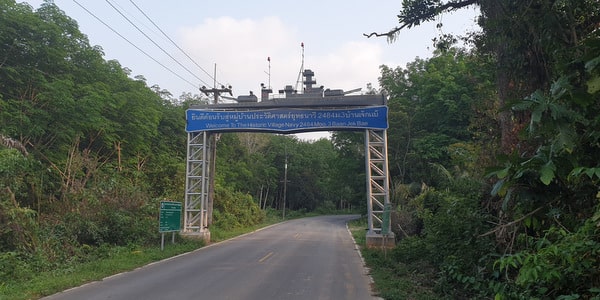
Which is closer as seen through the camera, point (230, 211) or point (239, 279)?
point (239, 279)

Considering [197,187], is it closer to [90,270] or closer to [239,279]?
[90,270]

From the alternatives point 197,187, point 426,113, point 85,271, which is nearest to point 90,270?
point 85,271

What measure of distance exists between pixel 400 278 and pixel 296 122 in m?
10.7

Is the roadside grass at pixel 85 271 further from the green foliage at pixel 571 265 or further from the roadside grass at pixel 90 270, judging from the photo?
the green foliage at pixel 571 265

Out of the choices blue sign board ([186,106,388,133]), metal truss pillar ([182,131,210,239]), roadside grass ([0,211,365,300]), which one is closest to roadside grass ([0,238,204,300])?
roadside grass ([0,211,365,300])

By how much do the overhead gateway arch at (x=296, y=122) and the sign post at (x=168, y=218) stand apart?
123 inches

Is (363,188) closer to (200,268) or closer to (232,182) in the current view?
(232,182)

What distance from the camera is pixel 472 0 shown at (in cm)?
990

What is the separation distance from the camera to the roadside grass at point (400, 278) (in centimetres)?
902

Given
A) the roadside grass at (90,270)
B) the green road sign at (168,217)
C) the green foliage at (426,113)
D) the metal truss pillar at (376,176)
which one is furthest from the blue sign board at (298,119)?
the green foliage at (426,113)

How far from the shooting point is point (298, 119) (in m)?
20.6

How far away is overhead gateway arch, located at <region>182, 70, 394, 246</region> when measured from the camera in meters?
20.2

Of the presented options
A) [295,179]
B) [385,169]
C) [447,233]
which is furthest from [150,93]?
[295,179]

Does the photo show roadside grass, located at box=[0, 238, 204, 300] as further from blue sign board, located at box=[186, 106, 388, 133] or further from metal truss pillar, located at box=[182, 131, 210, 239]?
blue sign board, located at box=[186, 106, 388, 133]
